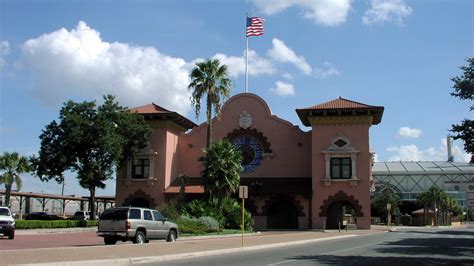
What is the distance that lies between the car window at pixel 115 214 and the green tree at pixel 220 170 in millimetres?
16282

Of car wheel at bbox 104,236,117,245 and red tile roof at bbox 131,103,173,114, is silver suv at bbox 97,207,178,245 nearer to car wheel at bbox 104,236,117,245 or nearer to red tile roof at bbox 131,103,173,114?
car wheel at bbox 104,236,117,245

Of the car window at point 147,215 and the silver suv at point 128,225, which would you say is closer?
the silver suv at point 128,225

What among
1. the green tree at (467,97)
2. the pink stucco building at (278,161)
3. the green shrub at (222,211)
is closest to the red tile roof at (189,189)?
the pink stucco building at (278,161)

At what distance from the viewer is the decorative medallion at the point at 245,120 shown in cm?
5194

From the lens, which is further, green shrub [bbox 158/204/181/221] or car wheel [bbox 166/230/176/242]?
green shrub [bbox 158/204/181/221]

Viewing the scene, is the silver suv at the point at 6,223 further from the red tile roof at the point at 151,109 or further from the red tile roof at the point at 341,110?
the red tile roof at the point at 341,110

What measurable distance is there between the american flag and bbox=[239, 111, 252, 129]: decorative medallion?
774cm

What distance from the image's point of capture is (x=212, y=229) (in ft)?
113

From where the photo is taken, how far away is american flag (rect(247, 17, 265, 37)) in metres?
50.4

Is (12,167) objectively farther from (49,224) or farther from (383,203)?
(383,203)

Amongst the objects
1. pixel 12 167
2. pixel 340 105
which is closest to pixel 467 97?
pixel 340 105

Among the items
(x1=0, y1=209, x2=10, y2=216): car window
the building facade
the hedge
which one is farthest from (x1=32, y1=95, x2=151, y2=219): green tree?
the building facade

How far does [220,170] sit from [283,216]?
1408 cm

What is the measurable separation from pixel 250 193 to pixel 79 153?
612 inches
